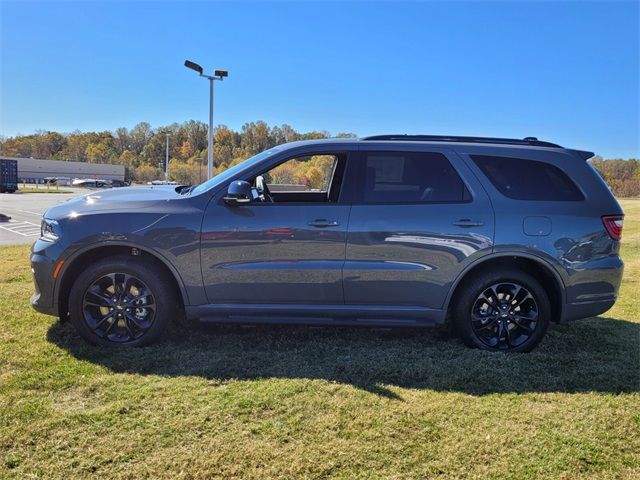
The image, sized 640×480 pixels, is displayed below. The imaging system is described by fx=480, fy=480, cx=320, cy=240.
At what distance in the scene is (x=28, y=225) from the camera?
15.7 m

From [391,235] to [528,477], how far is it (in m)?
2.04

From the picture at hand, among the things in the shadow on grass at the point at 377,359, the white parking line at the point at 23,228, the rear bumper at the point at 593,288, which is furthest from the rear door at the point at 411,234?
the white parking line at the point at 23,228

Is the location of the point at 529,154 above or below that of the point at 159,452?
above

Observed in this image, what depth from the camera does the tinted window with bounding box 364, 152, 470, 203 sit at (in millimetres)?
4145

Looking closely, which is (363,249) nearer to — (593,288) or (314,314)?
(314,314)

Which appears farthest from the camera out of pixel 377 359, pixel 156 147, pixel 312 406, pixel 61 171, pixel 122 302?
pixel 156 147

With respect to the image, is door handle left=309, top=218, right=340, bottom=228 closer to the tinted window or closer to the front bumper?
the tinted window

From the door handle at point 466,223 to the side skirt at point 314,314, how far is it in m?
0.77

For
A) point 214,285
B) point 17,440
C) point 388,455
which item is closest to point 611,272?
point 388,455

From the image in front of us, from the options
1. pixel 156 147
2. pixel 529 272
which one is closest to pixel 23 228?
pixel 529 272

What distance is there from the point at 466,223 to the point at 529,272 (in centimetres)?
82

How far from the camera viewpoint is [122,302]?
412 centimetres

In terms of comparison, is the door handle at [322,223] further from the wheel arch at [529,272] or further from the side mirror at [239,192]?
the wheel arch at [529,272]

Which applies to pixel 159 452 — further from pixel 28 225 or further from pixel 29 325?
pixel 28 225
